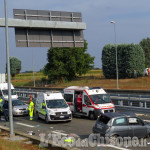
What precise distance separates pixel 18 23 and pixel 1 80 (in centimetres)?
1832

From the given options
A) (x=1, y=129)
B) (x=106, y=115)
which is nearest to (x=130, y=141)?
(x=106, y=115)

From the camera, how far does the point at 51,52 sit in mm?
75188

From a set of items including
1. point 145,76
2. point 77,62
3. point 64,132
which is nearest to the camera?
point 64,132

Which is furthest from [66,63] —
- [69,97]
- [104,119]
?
[104,119]

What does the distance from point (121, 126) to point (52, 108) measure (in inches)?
327

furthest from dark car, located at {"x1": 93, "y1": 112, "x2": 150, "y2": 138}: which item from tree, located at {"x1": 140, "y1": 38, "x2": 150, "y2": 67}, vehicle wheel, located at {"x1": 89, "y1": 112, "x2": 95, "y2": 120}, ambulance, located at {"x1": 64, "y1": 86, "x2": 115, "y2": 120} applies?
tree, located at {"x1": 140, "y1": 38, "x2": 150, "y2": 67}

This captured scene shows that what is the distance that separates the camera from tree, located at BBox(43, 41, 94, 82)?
7381 cm

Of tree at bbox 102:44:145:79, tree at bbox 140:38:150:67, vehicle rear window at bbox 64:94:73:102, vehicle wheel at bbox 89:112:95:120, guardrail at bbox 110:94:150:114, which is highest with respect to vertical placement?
tree at bbox 140:38:150:67

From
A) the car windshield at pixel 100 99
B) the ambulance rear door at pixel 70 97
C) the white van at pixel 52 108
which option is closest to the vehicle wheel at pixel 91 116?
the car windshield at pixel 100 99

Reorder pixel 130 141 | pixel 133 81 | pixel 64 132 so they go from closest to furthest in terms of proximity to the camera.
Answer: pixel 130 141 → pixel 64 132 → pixel 133 81

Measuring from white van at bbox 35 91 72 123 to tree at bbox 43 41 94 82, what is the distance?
169 ft

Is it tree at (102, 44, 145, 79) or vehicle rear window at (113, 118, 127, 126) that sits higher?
tree at (102, 44, 145, 79)

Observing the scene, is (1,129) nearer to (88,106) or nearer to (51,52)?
(88,106)

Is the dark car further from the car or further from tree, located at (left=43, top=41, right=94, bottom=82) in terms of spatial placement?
tree, located at (left=43, top=41, right=94, bottom=82)
